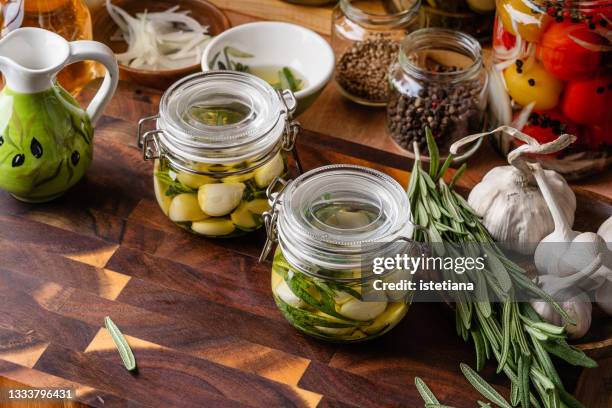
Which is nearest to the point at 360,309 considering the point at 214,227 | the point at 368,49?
the point at 214,227

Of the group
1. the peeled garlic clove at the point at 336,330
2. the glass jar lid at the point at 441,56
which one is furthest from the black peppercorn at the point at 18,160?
the glass jar lid at the point at 441,56

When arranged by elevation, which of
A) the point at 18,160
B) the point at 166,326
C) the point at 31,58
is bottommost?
the point at 166,326

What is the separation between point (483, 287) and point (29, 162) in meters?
0.59

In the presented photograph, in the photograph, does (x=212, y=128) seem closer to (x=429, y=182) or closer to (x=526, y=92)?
(x=429, y=182)

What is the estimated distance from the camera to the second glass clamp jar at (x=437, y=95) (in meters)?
1.32

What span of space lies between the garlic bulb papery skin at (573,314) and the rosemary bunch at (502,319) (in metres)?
0.02

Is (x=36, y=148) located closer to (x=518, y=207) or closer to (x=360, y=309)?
(x=360, y=309)

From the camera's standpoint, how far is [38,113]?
1.15 metres

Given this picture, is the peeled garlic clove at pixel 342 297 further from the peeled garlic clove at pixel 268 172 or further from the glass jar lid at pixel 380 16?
the glass jar lid at pixel 380 16

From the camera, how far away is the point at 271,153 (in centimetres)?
113

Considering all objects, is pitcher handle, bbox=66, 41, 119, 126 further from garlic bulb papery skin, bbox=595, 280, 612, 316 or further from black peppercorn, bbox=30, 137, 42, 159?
garlic bulb papery skin, bbox=595, 280, 612, 316

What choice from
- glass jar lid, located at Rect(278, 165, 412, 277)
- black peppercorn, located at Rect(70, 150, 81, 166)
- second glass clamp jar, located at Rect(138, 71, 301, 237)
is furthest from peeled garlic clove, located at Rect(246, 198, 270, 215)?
black peppercorn, located at Rect(70, 150, 81, 166)

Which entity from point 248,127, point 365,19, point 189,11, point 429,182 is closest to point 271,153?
point 248,127

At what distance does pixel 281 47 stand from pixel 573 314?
66 centimetres
